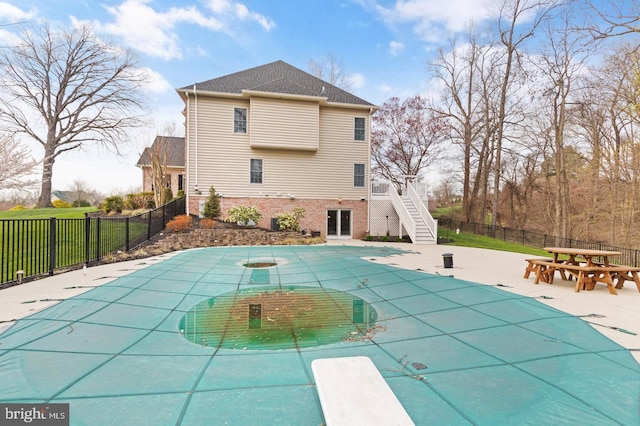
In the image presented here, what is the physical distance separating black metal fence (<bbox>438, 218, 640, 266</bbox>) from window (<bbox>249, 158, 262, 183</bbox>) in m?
11.3

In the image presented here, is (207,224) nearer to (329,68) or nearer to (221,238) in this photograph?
(221,238)

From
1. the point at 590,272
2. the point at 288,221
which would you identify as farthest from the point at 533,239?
the point at 288,221

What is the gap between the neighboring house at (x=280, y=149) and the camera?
1496cm

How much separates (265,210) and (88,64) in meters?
19.0

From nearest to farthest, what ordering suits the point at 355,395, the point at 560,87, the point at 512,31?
the point at 355,395 < the point at 560,87 < the point at 512,31

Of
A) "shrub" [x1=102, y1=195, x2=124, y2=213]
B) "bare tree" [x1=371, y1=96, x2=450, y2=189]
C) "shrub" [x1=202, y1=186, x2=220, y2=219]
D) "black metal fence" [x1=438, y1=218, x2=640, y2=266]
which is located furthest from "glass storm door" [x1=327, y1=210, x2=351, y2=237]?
"shrub" [x1=102, y1=195, x2=124, y2=213]

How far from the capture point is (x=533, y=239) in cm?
1673

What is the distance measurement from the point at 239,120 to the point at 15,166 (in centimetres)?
893

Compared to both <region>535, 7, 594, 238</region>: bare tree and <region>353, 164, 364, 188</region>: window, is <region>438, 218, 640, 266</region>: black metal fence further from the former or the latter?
<region>353, 164, 364, 188</region>: window

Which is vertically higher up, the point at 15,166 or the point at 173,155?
the point at 173,155

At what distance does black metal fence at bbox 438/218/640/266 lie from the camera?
532 inches

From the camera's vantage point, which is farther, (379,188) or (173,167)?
(173,167)

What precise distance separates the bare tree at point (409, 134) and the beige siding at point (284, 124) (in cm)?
891

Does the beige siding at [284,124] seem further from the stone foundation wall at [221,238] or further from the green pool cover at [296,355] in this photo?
the green pool cover at [296,355]
